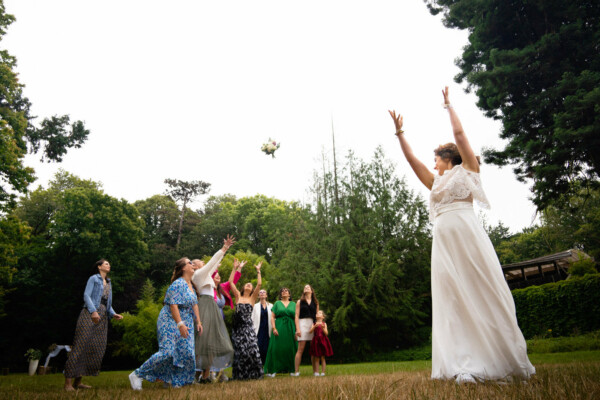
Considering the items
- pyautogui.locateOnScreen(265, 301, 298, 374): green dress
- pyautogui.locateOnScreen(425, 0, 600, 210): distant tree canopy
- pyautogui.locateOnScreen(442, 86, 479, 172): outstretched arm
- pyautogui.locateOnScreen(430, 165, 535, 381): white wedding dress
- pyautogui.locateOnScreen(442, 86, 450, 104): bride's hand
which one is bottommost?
pyautogui.locateOnScreen(265, 301, 298, 374): green dress

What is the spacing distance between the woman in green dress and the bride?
6.81m

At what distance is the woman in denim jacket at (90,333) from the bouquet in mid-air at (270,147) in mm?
10993

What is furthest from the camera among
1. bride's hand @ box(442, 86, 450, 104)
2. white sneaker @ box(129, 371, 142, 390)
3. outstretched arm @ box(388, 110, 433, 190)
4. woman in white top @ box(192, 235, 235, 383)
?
woman in white top @ box(192, 235, 235, 383)

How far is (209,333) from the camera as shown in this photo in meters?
7.39

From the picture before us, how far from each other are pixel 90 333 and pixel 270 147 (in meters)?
12.1

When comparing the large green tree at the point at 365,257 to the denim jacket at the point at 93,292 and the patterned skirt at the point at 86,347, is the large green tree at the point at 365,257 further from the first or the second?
the denim jacket at the point at 93,292

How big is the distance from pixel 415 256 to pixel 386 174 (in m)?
4.74

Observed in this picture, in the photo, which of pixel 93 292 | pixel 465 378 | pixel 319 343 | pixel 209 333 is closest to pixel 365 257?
pixel 319 343

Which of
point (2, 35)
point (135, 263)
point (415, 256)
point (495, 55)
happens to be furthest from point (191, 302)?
point (135, 263)

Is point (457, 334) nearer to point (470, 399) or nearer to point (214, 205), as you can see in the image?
point (470, 399)

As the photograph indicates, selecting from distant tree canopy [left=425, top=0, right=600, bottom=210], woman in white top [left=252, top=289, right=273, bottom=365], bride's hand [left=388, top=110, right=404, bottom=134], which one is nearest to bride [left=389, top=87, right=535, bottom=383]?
bride's hand [left=388, top=110, right=404, bottom=134]

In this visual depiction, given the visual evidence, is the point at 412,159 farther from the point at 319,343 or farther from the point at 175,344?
the point at 319,343

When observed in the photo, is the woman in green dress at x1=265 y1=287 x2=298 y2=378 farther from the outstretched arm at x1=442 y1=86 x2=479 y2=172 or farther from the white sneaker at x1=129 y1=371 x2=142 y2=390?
the outstretched arm at x1=442 y1=86 x2=479 y2=172

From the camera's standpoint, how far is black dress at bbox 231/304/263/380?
781 cm
